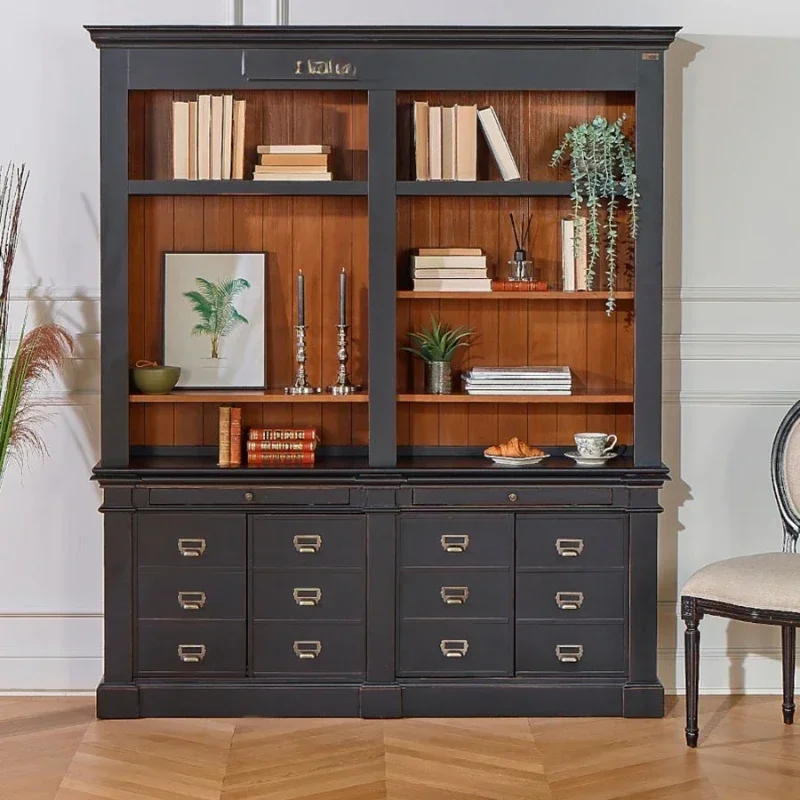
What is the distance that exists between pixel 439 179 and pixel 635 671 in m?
1.81

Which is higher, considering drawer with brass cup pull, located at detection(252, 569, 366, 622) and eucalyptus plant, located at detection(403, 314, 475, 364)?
eucalyptus plant, located at detection(403, 314, 475, 364)

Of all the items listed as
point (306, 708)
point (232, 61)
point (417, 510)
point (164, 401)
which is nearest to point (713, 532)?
point (417, 510)

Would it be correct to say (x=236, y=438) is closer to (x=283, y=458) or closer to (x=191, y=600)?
(x=283, y=458)

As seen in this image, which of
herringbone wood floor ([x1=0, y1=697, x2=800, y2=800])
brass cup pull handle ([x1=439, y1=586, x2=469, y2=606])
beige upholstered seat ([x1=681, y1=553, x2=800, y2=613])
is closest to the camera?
herringbone wood floor ([x1=0, y1=697, x2=800, y2=800])

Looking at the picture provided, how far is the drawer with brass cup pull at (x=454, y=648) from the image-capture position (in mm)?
3896

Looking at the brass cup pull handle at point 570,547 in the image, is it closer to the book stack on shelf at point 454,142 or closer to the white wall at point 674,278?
the white wall at point 674,278

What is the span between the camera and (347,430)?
4203mm

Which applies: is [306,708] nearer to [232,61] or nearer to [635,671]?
[635,671]

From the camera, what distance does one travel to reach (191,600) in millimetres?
3879

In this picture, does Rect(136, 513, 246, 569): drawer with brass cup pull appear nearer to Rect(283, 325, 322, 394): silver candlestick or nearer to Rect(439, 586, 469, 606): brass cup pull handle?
Rect(283, 325, 322, 394): silver candlestick

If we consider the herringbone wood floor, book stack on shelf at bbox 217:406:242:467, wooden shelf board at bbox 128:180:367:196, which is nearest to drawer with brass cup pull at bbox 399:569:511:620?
the herringbone wood floor

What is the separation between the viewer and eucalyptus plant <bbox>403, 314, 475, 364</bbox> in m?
4.05

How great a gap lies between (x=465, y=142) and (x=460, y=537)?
4.44ft

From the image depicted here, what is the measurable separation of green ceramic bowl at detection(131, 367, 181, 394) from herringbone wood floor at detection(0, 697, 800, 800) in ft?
3.70
